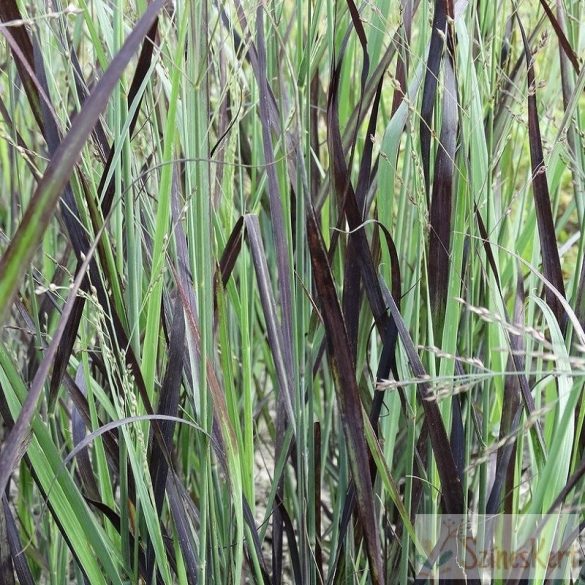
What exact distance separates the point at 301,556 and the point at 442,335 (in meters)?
0.22

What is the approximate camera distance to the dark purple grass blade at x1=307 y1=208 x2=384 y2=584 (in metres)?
0.49

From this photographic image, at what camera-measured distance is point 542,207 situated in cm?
57

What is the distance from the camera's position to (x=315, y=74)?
0.84m

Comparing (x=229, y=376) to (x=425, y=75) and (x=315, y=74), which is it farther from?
(x=315, y=74)

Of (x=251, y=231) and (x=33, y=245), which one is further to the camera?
(x=251, y=231)

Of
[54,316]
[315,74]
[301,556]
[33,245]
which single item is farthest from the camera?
[54,316]

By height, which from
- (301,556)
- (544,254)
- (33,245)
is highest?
(33,245)

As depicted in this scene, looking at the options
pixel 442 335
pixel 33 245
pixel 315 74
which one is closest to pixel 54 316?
pixel 315 74

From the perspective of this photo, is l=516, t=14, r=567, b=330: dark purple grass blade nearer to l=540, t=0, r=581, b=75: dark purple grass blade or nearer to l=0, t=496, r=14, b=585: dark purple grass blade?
l=540, t=0, r=581, b=75: dark purple grass blade

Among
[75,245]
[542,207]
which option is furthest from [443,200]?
[75,245]

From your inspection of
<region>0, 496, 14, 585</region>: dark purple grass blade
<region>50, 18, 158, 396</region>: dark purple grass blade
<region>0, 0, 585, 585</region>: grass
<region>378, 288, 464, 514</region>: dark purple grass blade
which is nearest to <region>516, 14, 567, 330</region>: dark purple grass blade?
<region>0, 0, 585, 585</region>: grass

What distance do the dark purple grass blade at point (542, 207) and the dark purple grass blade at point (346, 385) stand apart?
0.18m

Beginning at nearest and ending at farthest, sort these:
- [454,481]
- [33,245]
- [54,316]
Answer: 1. [33,245]
2. [454,481]
3. [54,316]

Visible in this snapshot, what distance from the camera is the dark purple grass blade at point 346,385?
49 centimetres
